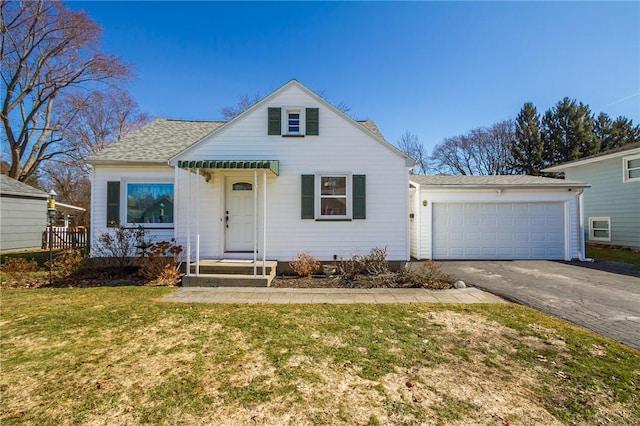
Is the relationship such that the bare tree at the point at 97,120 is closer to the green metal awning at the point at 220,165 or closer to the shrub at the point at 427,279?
the green metal awning at the point at 220,165

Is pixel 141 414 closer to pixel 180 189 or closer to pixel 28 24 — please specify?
pixel 180 189

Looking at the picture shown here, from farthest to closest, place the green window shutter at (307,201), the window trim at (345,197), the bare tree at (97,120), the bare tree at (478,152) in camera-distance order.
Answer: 1. the bare tree at (478,152)
2. the bare tree at (97,120)
3. the window trim at (345,197)
4. the green window shutter at (307,201)

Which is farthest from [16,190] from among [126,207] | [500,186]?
[500,186]

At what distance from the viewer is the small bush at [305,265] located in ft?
28.2

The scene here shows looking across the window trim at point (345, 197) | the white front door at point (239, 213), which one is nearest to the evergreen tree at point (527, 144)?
the window trim at point (345, 197)

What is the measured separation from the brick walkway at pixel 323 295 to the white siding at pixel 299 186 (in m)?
1.97

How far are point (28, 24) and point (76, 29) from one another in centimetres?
247

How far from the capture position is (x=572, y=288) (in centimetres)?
722

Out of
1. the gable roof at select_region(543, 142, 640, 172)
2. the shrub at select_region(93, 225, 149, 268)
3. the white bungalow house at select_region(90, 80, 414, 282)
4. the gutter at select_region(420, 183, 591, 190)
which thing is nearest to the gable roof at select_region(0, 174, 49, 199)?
the white bungalow house at select_region(90, 80, 414, 282)

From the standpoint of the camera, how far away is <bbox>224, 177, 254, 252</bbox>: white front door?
9328mm

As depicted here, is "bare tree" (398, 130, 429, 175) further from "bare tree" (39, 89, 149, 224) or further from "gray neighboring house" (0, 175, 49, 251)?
"gray neighboring house" (0, 175, 49, 251)

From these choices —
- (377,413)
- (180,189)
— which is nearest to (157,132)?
(180,189)

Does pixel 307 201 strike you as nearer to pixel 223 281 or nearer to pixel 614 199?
pixel 223 281

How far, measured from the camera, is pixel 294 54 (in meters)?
14.9
